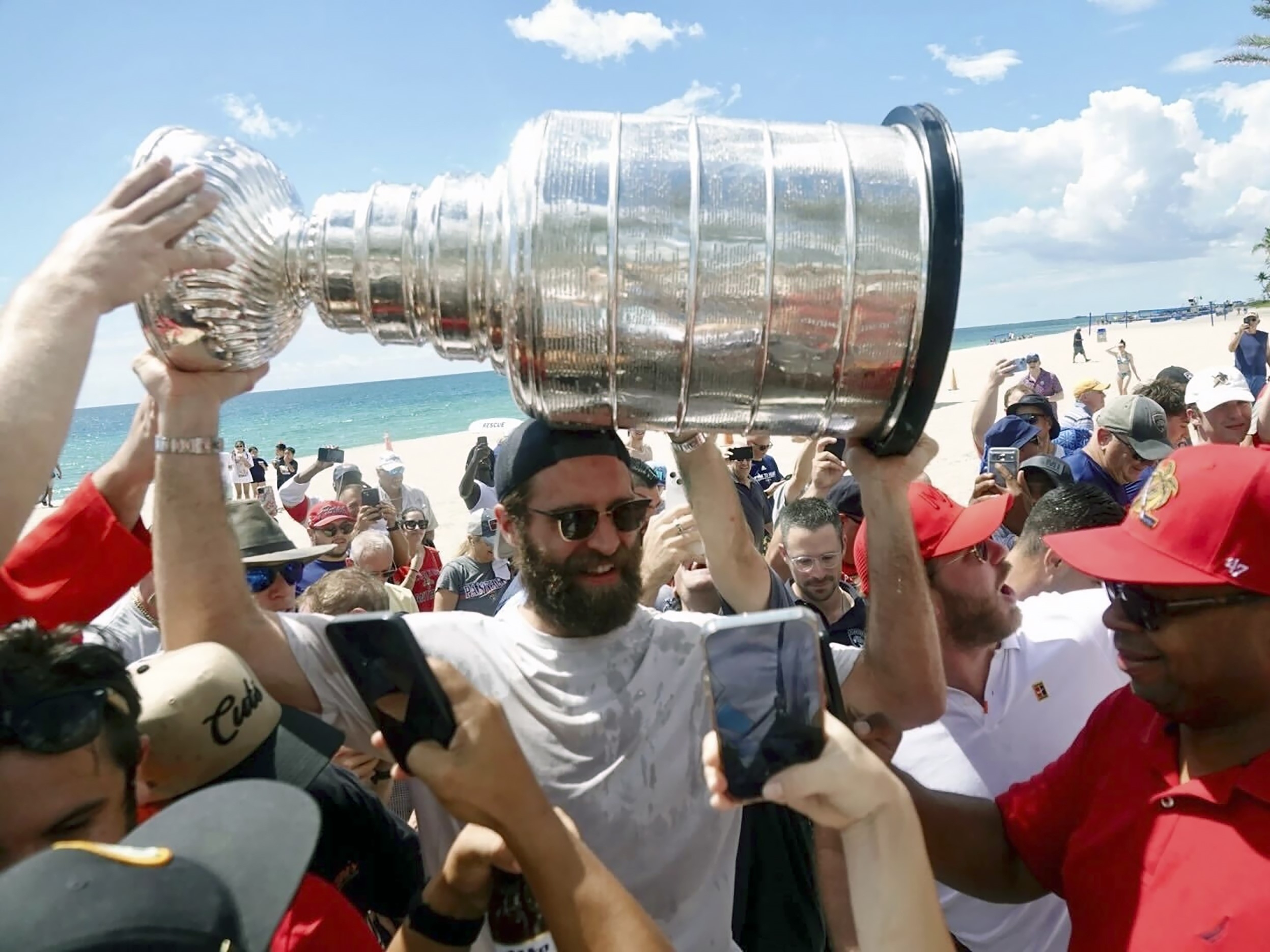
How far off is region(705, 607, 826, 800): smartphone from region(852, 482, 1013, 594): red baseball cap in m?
1.63

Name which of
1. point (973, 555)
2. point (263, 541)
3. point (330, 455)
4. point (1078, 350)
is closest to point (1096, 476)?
point (973, 555)

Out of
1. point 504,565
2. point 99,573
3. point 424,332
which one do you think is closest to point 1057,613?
point 424,332

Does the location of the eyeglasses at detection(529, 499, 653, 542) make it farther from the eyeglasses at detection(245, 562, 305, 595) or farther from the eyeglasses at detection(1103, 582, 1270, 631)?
the eyeglasses at detection(245, 562, 305, 595)

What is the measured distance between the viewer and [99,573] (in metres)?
1.95

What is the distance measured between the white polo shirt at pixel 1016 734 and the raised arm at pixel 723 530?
607 mm

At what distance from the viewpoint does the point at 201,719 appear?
5.30 feet

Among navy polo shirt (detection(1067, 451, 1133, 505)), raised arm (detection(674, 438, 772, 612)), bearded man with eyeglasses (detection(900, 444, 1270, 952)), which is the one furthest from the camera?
navy polo shirt (detection(1067, 451, 1133, 505))

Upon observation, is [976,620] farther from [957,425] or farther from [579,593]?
[957,425]

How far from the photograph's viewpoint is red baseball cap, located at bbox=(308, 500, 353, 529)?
6.02 metres

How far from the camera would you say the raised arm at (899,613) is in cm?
183

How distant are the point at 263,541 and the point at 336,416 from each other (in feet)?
237

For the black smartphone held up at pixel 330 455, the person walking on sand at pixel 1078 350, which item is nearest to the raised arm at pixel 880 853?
the black smartphone held up at pixel 330 455

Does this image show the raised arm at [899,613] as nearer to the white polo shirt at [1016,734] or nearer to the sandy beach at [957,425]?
the sandy beach at [957,425]

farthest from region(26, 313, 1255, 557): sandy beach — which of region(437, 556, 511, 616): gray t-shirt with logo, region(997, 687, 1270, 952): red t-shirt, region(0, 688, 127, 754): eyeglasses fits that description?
region(437, 556, 511, 616): gray t-shirt with logo
